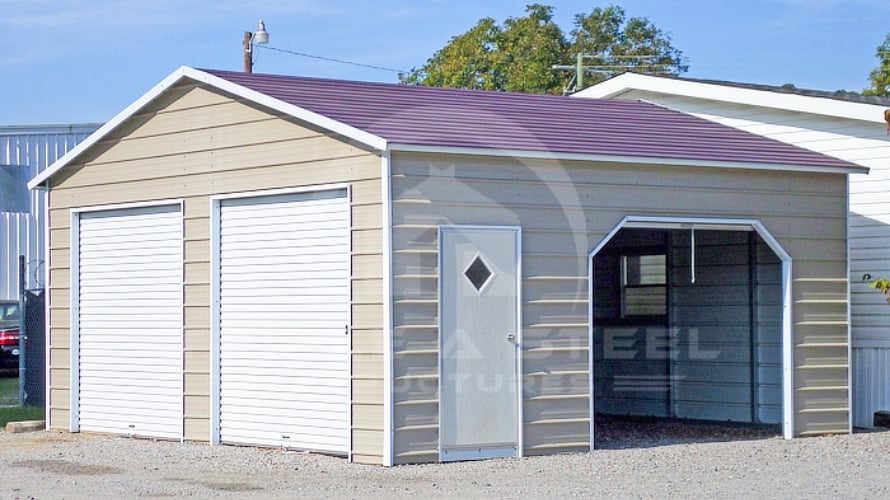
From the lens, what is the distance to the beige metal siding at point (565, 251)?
43.2 feet

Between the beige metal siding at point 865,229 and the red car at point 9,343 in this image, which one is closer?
the beige metal siding at point 865,229

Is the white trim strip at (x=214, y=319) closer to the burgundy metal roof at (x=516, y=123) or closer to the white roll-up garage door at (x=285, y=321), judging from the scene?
the white roll-up garage door at (x=285, y=321)

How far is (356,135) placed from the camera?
515 inches

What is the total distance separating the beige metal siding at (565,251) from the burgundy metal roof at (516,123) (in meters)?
0.20

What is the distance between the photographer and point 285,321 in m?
14.3

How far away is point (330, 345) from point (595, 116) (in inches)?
182

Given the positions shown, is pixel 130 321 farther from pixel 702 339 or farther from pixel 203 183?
pixel 702 339

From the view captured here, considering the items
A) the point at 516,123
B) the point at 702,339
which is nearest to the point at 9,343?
the point at 702,339

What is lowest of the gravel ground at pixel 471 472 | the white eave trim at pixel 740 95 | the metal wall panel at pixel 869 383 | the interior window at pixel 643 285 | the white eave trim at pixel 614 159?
the gravel ground at pixel 471 472

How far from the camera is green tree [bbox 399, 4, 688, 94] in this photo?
42562mm

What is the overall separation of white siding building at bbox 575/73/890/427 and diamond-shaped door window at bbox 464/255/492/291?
19.9ft

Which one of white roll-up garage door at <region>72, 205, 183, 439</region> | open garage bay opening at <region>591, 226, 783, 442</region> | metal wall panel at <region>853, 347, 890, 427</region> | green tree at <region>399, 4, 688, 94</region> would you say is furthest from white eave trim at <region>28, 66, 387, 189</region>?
green tree at <region>399, 4, 688, 94</region>

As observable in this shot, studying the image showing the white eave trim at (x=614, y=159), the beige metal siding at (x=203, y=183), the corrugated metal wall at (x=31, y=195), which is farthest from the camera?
the corrugated metal wall at (x=31, y=195)

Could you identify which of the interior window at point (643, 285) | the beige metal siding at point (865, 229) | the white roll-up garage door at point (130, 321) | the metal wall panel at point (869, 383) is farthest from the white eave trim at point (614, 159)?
the white roll-up garage door at point (130, 321)
